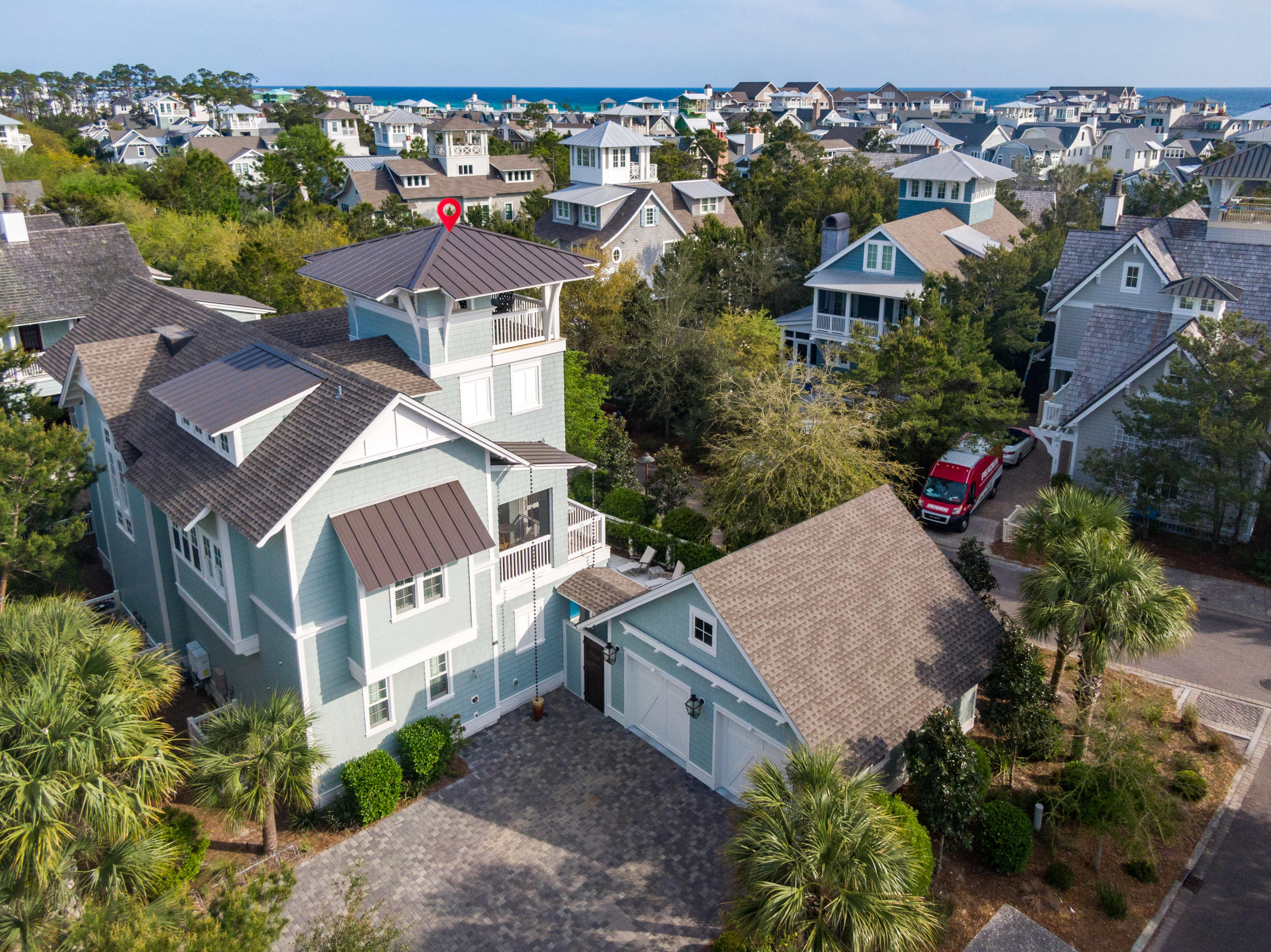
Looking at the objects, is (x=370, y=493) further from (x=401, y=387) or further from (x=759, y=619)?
(x=759, y=619)

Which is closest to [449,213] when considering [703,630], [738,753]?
[703,630]

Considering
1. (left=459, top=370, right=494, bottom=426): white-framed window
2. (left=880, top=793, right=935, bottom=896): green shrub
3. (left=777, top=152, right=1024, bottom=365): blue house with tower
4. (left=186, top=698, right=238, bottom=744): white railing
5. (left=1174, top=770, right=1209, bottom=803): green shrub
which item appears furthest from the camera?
(left=777, top=152, right=1024, bottom=365): blue house with tower

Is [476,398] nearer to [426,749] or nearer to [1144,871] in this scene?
[426,749]

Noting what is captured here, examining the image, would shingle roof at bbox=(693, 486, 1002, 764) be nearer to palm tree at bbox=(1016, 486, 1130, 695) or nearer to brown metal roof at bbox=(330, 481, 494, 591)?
palm tree at bbox=(1016, 486, 1130, 695)

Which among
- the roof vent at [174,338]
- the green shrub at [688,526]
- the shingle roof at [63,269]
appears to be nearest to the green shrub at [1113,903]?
the green shrub at [688,526]

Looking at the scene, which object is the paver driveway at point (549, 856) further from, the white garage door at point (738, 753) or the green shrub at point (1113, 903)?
the green shrub at point (1113, 903)

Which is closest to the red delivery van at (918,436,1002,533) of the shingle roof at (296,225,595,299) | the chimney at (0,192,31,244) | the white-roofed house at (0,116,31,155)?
the shingle roof at (296,225,595,299)

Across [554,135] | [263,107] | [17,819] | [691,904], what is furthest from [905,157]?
[263,107]
